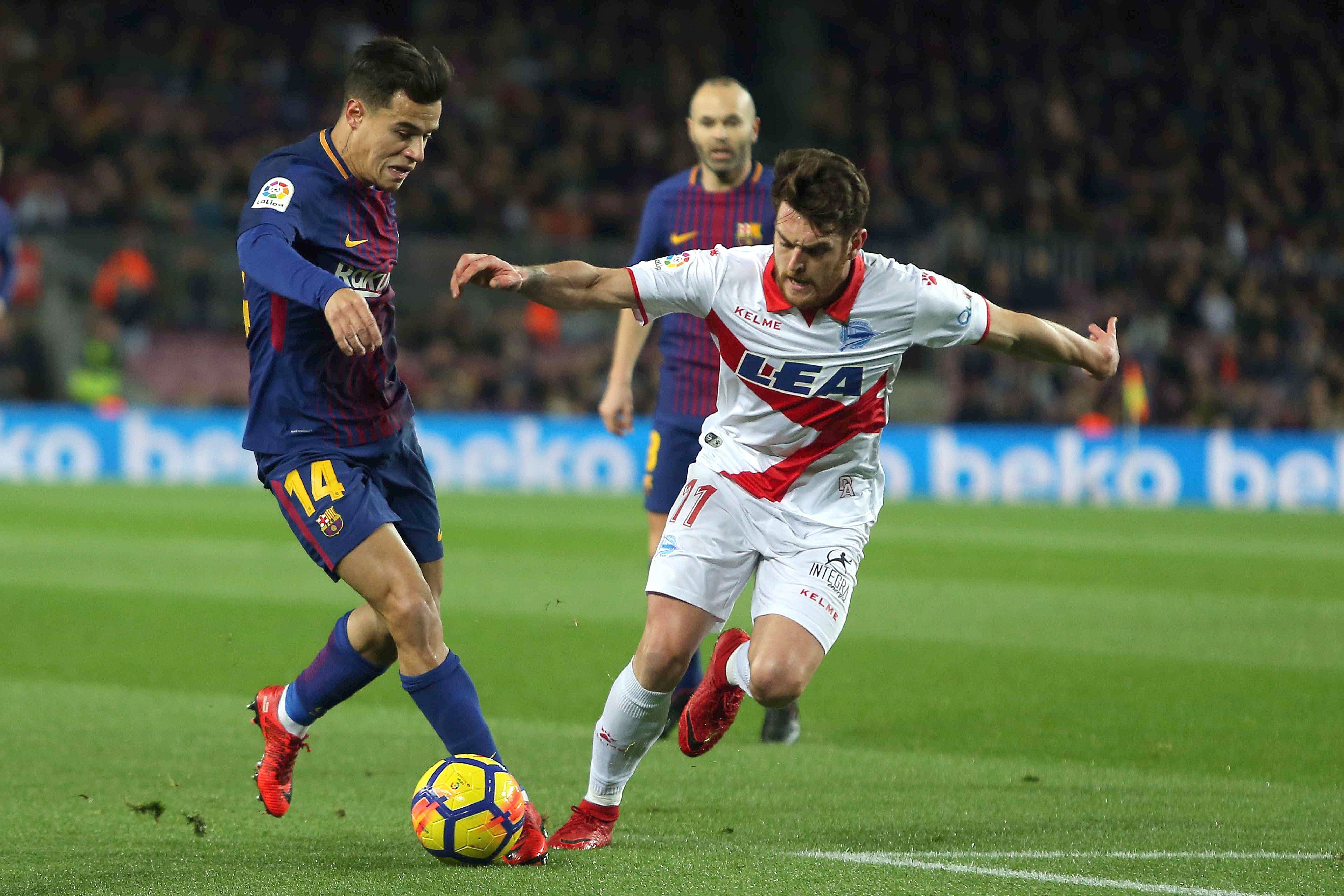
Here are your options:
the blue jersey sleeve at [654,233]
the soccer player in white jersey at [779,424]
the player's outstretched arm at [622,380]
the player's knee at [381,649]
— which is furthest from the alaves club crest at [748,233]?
the player's knee at [381,649]

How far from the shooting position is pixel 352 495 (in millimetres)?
4617

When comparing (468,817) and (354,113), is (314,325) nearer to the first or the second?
(354,113)

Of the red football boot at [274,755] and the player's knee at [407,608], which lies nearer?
the player's knee at [407,608]

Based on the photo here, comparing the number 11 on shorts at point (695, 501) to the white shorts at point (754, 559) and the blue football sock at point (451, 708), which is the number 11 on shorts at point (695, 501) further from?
the blue football sock at point (451, 708)

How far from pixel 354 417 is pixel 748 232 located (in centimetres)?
229

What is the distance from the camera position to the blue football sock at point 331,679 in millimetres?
4969

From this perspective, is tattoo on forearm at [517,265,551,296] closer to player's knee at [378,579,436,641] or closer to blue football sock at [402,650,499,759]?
player's knee at [378,579,436,641]

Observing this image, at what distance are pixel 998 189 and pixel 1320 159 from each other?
5551 millimetres

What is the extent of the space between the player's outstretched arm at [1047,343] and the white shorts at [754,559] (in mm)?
716

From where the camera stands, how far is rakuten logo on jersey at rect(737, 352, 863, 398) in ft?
15.2

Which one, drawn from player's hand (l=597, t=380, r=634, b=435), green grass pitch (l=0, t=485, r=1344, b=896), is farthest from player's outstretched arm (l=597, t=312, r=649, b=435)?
green grass pitch (l=0, t=485, r=1344, b=896)

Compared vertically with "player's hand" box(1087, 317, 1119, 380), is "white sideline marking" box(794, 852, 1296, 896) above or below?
below

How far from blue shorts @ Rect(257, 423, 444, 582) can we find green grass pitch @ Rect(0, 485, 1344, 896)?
845mm

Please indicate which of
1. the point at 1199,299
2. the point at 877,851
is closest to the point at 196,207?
the point at 1199,299
